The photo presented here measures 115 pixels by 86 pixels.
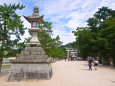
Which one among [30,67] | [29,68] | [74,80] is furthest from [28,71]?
[74,80]

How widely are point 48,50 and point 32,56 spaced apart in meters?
12.7

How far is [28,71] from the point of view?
34.0 ft

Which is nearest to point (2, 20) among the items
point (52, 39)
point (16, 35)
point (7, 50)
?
point (16, 35)

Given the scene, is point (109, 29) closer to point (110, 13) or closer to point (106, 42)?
point (106, 42)

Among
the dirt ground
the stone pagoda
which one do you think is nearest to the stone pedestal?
the stone pagoda

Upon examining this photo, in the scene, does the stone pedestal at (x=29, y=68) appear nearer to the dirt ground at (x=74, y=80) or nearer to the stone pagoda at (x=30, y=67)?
the stone pagoda at (x=30, y=67)

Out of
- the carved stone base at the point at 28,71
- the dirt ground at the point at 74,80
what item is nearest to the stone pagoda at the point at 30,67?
the carved stone base at the point at 28,71

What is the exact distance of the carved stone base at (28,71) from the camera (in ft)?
33.8

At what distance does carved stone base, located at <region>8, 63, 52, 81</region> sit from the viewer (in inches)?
405

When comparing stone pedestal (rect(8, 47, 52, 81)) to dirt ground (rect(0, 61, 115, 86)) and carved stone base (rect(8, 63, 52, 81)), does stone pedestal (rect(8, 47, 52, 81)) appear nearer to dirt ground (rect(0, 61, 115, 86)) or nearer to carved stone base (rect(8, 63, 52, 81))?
carved stone base (rect(8, 63, 52, 81))

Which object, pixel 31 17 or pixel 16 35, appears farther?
pixel 16 35

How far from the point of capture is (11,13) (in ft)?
45.3

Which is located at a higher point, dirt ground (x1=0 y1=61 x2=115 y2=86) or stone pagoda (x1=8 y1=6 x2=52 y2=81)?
stone pagoda (x1=8 y1=6 x2=52 y2=81)

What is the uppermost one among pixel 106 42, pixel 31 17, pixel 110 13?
pixel 110 13
